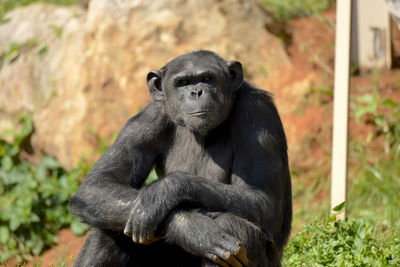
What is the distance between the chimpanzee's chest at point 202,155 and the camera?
638 cm

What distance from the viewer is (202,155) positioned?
6492 millimetres

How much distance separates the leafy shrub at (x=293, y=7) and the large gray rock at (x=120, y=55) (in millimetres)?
1040

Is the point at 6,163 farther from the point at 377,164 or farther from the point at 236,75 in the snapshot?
the point at 236,75

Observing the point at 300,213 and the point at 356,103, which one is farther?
the point at 356,103

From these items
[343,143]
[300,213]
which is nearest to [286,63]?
[300,213]

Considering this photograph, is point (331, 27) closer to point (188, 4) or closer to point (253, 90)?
point (188, 4)

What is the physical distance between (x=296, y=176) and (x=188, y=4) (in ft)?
11.0

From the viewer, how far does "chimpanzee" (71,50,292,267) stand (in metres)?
5.65

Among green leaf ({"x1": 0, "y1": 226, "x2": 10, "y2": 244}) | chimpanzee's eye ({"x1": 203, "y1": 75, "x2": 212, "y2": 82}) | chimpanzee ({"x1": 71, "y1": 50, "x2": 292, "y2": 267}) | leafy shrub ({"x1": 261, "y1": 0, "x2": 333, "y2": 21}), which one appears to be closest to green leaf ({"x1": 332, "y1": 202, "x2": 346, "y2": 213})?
chimpanzee ({"x1": 71, "y1": 50, "x2": 292, "y2": 267})

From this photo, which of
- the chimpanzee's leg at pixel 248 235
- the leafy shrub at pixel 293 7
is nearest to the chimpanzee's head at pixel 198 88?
the chimpanzee's leg at pixel 248 235

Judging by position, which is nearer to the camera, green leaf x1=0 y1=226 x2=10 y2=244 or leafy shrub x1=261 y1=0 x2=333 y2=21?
green leaf x1=0 y1=226 x2=10 y2=244

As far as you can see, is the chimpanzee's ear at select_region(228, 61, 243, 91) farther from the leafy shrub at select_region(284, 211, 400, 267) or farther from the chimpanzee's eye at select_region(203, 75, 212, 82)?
the leafy shrub at select_region(284, 211, 400, 267)

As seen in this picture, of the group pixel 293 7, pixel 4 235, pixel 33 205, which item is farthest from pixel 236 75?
pixel 293 7

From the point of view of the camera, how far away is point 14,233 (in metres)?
10.3
